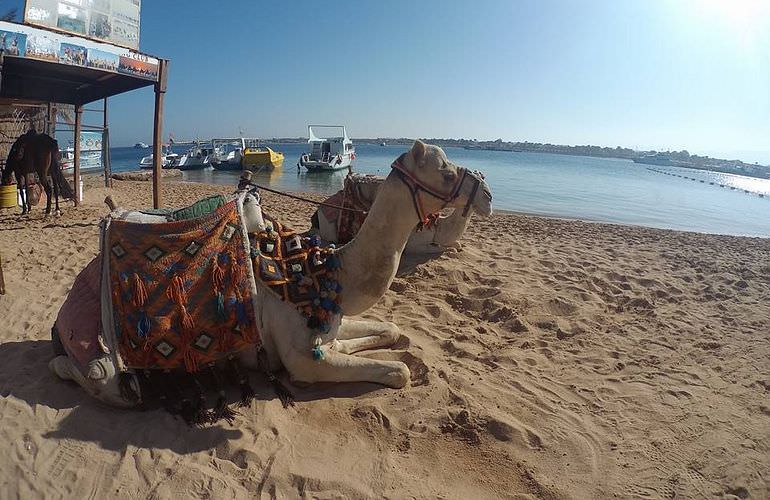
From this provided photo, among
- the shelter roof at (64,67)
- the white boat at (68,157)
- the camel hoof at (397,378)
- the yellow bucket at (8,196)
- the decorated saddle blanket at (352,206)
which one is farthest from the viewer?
the white boat at (68,157)

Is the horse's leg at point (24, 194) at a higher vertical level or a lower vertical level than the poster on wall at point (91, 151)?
lower

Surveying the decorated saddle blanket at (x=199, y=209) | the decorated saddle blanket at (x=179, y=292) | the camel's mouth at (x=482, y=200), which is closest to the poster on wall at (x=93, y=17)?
the decorated saddle blanket at (x=199, y=209)

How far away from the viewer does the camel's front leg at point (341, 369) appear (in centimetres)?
306

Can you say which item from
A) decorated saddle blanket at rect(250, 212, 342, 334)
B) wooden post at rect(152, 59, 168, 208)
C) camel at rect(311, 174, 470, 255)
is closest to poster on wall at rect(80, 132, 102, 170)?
wooden post at rect(152, 59, 168, 208)

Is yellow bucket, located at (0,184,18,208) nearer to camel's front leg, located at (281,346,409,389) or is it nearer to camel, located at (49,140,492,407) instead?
camel, located at (49,140,492,407)

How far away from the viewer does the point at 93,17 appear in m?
5.93

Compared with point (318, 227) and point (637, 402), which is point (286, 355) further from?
point (318, 227)

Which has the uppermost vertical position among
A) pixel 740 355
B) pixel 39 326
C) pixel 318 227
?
pixel 318 227

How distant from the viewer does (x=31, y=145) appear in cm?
843

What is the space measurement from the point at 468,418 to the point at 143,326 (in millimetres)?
2130

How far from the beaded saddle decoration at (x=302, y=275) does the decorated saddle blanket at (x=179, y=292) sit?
17 centimetres

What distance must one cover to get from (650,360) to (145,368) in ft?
13.4

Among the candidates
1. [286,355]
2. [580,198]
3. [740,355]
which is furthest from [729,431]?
[580,198]

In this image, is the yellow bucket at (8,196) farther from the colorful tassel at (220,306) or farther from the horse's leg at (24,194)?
the colorful tassel at (220,306)
